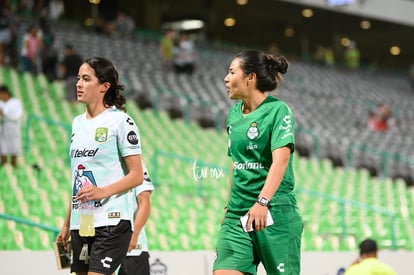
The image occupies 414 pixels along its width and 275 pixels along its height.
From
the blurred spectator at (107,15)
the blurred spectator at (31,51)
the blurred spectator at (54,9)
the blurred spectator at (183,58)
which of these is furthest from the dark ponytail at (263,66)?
the blurred spectator at (107,15)

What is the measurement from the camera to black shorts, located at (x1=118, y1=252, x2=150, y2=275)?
5.86m

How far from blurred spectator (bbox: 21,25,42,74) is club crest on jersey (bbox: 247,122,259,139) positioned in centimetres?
1418

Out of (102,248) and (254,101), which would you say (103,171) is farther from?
(254,101)

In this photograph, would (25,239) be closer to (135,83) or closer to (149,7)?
(135,83)

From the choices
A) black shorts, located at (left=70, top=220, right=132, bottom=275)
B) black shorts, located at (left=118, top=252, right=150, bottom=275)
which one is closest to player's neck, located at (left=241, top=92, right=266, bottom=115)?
black shorts, located at (left=70, top=220, right=132, bottom=275)

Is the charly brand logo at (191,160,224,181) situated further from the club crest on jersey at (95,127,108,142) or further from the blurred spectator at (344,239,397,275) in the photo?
the blurred spectator at (344,239,397,275)

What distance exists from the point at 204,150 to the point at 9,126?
4.54 m

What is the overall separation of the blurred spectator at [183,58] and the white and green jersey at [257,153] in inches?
715

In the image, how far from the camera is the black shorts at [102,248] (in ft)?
14.8

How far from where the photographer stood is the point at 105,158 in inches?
184

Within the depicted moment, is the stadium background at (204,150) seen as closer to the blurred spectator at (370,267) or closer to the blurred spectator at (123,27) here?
the blurred spectator at (123,27)

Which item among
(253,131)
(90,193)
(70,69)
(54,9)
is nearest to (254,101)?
(253,131)

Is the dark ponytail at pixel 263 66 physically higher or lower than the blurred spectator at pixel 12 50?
lower

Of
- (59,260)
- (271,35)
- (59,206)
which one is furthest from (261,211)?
(271,35)
